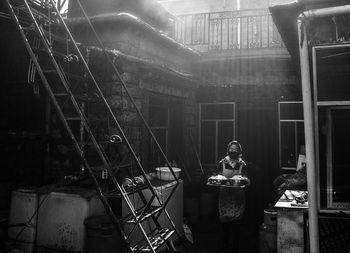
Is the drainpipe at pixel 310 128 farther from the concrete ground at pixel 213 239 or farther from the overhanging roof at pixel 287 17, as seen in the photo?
the concrete ground at pixel 213 239

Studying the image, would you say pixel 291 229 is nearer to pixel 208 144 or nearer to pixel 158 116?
pixel 158 116

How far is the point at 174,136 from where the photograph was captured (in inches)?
425

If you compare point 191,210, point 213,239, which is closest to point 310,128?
point 213,239

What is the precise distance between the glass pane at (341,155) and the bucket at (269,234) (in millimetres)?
1398

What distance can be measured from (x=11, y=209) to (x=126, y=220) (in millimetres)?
2974

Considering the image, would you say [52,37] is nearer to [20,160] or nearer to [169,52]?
[20,160]

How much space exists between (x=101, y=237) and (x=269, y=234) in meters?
3.49

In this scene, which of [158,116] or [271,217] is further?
[158,116]

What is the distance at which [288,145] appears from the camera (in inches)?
452

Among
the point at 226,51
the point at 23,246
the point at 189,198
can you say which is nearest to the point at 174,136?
the point at 189,198

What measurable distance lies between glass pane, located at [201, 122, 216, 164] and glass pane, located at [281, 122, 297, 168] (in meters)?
2.66

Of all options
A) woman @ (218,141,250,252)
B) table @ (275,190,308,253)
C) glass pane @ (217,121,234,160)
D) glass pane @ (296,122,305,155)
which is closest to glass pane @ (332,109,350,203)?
table @ (275,190,308,253)

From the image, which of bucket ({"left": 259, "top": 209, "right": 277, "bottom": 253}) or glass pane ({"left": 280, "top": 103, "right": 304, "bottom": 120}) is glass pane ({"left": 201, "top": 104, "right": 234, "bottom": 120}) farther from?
bucket ({"left": 259, "top": 209, "right": 277, "bottom": 253})

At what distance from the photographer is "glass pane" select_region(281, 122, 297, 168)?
1141 centimetres
